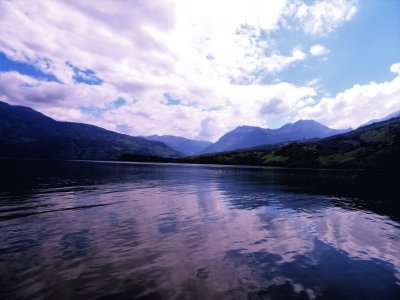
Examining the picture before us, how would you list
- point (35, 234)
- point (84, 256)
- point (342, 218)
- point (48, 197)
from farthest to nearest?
point (48, 197), point (342, 218), point (35, 234), point (84, 256)

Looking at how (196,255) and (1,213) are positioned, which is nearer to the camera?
(196,255)

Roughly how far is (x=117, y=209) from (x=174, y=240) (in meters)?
19.6

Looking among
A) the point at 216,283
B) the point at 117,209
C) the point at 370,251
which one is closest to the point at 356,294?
the point at 216,283

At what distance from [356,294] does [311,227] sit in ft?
64.6

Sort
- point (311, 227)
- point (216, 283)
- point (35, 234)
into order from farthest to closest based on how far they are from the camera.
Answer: point (311, 227) < point (35, 234) < point (216, 283)

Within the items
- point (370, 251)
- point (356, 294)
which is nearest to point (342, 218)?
point (370, 251)

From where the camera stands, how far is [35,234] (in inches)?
1193

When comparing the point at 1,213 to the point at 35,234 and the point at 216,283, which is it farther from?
the point at 216,283

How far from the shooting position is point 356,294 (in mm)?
18922

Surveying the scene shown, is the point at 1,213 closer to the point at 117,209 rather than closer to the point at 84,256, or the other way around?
the point at 117,209

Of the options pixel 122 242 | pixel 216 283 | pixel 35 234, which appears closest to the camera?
pixel 216 283

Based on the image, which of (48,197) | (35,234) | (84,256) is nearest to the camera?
(84,256)

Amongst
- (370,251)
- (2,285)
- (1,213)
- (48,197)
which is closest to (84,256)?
(2,285)

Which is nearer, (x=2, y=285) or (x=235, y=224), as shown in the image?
(x=2, y=285)
